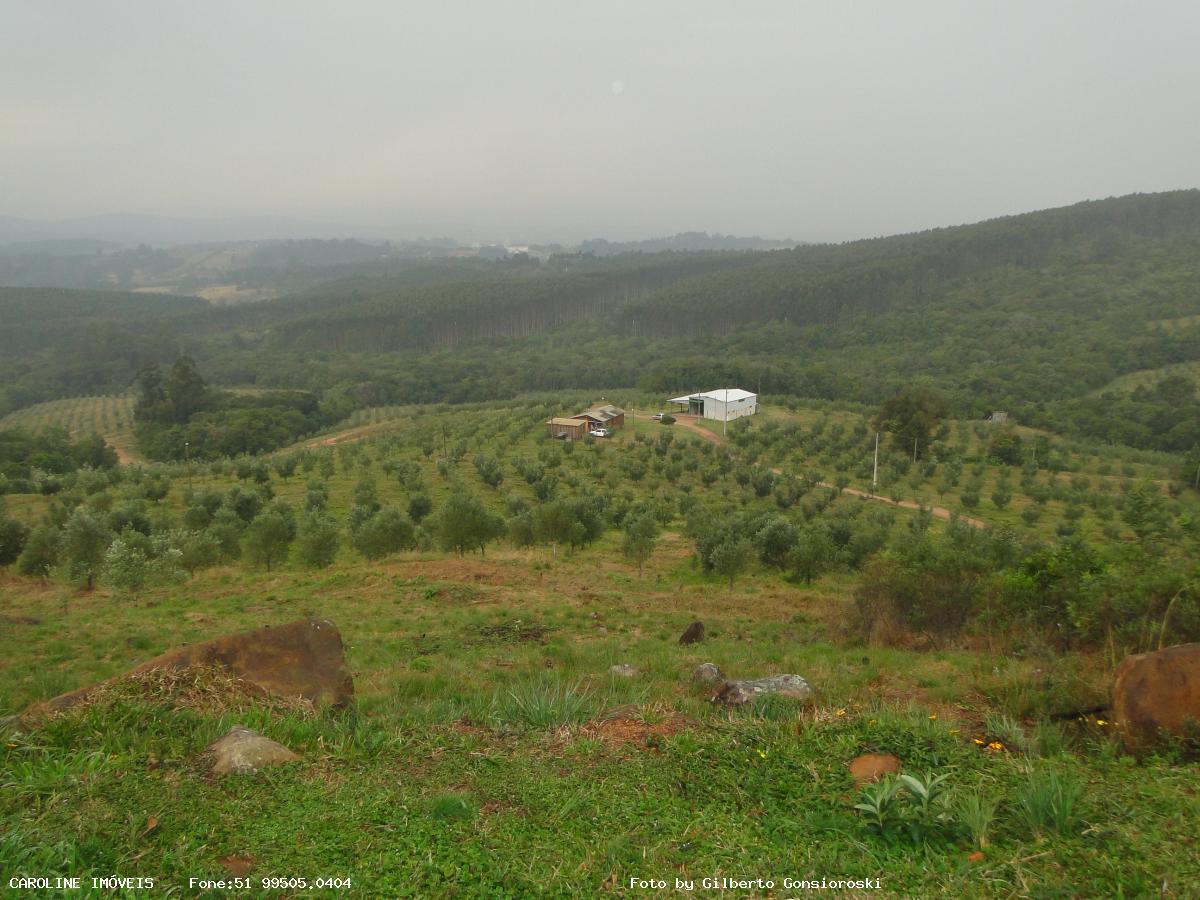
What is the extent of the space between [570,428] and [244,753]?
48393 mm

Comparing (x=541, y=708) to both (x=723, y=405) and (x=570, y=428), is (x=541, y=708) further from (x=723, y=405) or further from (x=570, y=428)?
(x=723, y=405)

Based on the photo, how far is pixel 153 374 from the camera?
7700cm

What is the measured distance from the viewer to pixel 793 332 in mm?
107062

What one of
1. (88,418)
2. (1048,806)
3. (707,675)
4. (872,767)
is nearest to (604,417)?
(707,675)

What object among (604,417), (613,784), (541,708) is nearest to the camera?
(613,784)

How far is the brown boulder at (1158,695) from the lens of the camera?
5.70 metres

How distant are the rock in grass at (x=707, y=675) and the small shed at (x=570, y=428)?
44.0 metres

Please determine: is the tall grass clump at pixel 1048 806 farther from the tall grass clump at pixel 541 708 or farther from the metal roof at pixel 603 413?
the metal roof at pixel 603 413

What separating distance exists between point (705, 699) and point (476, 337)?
411 ft

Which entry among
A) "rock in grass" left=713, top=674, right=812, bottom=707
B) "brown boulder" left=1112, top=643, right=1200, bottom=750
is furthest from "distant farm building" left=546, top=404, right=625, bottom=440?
"brown boulder" left=1112, top=643, right=1200, bottom=750

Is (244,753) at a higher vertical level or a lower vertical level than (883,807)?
lower

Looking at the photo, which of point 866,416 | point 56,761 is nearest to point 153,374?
point 866,416

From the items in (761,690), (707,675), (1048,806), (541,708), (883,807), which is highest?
(1048,806)

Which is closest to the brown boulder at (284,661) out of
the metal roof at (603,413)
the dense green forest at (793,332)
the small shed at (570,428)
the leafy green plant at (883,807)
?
the leafy green plant at (883,807)
